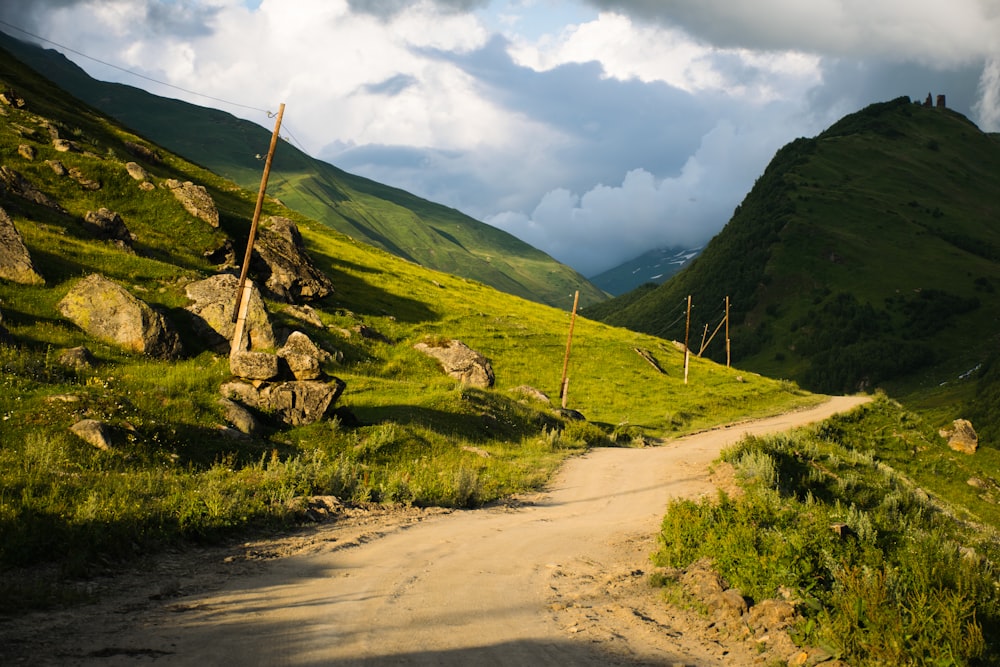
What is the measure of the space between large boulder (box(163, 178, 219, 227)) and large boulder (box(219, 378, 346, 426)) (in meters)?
27.4

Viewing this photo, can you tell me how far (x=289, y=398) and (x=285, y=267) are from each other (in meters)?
26.8

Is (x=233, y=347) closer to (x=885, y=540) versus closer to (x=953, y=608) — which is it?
(x=885, y=540)

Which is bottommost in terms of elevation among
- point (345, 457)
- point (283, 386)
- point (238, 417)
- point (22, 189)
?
point (345, 457)

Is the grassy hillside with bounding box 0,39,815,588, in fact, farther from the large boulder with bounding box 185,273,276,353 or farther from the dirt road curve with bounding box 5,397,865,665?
the dirt road curve with bounding box 5,397,865,665

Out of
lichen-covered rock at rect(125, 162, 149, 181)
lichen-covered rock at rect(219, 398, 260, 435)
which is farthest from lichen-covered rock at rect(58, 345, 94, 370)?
lichen-covered rock at rect(125, 162, 149, 181)

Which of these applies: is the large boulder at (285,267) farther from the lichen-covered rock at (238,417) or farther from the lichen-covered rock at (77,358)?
the lichen-covered rock at (238,417)

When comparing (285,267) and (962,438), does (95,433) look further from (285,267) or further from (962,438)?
(962,438)

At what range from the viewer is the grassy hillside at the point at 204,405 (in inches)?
436

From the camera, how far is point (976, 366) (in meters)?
171

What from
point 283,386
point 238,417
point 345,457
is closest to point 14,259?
point 283,386

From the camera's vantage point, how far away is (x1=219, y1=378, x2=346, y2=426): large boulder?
20.1 metres

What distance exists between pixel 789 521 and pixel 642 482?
947 cm

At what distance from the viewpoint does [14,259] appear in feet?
81.5

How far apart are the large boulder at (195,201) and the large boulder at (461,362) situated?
16093 millimetres
